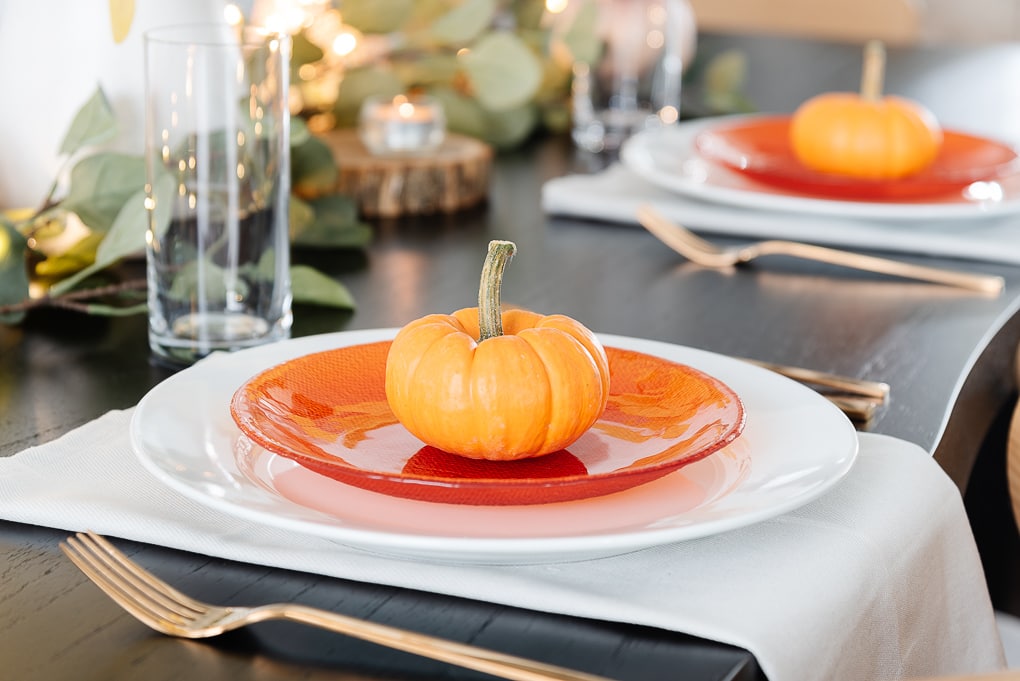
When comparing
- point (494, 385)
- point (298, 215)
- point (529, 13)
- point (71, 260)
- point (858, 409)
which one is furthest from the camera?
point (529, 13)

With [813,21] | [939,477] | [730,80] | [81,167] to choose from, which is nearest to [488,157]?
[81,167]

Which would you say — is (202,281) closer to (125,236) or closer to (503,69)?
(125,236)

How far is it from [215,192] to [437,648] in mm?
463

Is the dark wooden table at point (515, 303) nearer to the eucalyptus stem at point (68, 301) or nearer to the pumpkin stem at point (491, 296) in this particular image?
the eucalyptus stem at point (68, 301)

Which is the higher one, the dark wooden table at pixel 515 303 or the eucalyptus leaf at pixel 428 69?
the eucalyptus leaf at pixel 428 69

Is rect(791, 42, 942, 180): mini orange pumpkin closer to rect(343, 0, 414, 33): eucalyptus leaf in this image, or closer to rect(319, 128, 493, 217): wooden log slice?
rect(319, 128, 493, 217): wooden log slice

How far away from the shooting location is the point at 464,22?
1515 mm

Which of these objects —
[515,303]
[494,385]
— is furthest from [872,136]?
[494,385]

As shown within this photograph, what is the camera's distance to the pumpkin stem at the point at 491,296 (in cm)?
62

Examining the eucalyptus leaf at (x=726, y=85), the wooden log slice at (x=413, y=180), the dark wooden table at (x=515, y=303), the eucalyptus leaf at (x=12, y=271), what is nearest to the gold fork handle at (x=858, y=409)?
the dark wooden table at (x=515, y=303)

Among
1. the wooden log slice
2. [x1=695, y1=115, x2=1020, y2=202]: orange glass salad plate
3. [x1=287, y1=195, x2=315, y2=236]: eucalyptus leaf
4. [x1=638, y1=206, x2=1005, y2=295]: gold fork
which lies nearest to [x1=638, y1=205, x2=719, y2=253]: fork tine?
[x1=638, y1=206, x2=1005, y2=295]: gold fork

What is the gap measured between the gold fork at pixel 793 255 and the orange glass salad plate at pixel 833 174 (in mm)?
77

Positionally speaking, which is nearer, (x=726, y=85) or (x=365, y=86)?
(x=365, y=86)

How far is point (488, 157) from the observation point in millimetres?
1425
